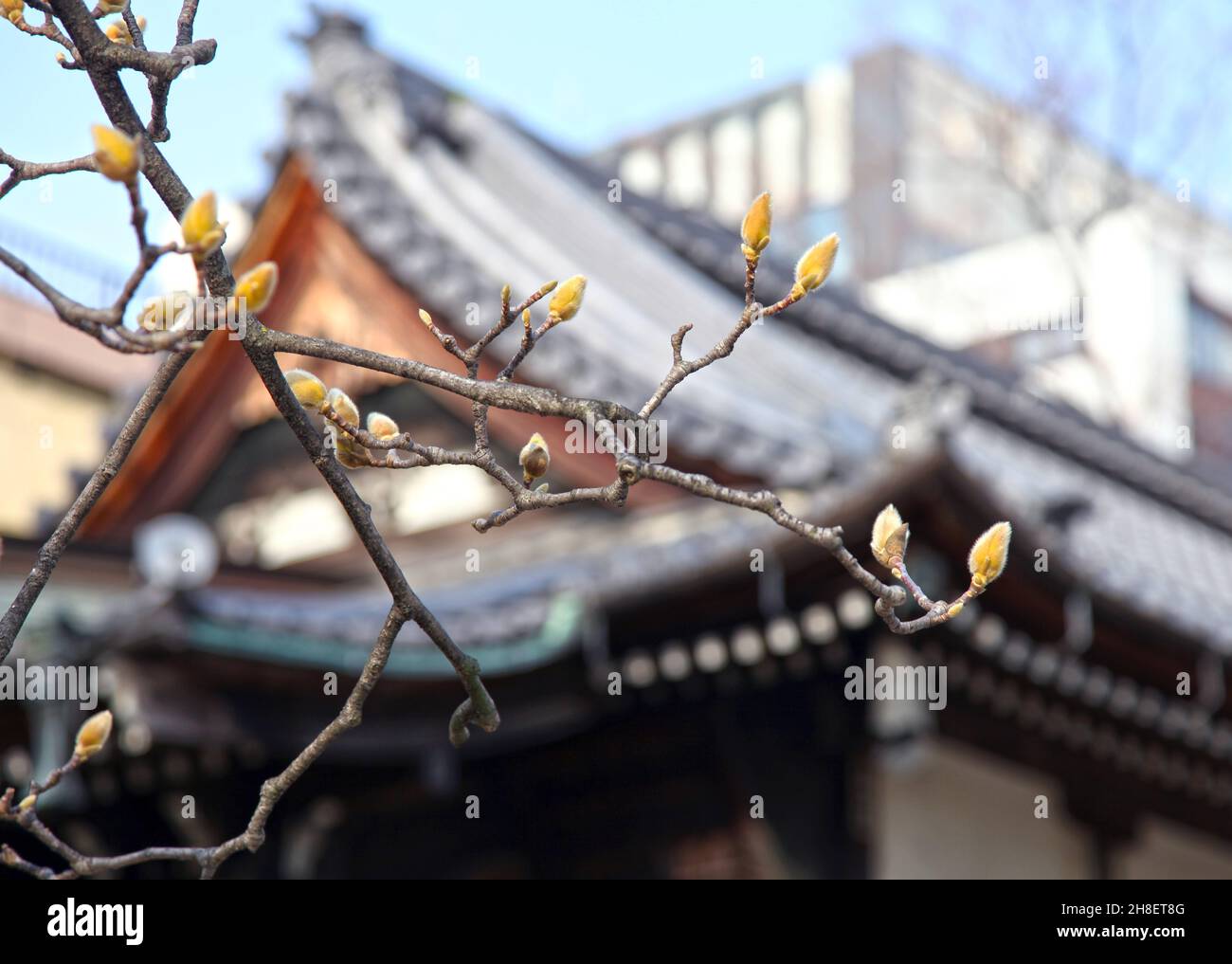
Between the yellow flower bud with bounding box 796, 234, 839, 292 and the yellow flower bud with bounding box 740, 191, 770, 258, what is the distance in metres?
0.05

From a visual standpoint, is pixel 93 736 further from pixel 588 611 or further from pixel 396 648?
pixel 588 611

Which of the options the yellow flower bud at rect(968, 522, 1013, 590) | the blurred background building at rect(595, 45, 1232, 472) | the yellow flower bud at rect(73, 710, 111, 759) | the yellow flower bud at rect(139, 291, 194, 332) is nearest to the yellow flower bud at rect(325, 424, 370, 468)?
the yellow flower bud at rect(139, 291, 194, 332)

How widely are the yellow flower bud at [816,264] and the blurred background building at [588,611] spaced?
3196 mm

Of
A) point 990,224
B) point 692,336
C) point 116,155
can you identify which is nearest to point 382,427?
point 116,155

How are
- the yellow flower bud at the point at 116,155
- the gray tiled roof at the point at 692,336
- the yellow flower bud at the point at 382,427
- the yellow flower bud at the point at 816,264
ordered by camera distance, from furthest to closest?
1. the gray tiled roof at the point at 692,336
2. the yellow flower bud at the point at 382,427
3. the yellow flower bud at the point at 816,264
4. the yellow flower bud at the point at 116,155

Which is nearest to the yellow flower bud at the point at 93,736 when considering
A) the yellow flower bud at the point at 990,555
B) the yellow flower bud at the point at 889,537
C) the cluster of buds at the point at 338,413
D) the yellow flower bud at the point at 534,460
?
the cluster of buds at the point at 338,413

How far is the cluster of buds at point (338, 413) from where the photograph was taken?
75.2 inches

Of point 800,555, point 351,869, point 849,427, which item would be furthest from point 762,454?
point 351,869

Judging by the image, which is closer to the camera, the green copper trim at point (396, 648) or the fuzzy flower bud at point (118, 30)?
the fuzzy flower bud at point (118, 30)

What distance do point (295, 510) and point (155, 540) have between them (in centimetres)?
296

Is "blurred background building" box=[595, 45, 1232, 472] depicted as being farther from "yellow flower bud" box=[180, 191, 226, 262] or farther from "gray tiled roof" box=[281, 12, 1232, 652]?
"yellow flower bud" box=[180, 191, 226, 262]

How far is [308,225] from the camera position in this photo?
7402 millimetres

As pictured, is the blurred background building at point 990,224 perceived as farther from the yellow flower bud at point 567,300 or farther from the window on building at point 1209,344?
the yellow flower bud at point 567,300
